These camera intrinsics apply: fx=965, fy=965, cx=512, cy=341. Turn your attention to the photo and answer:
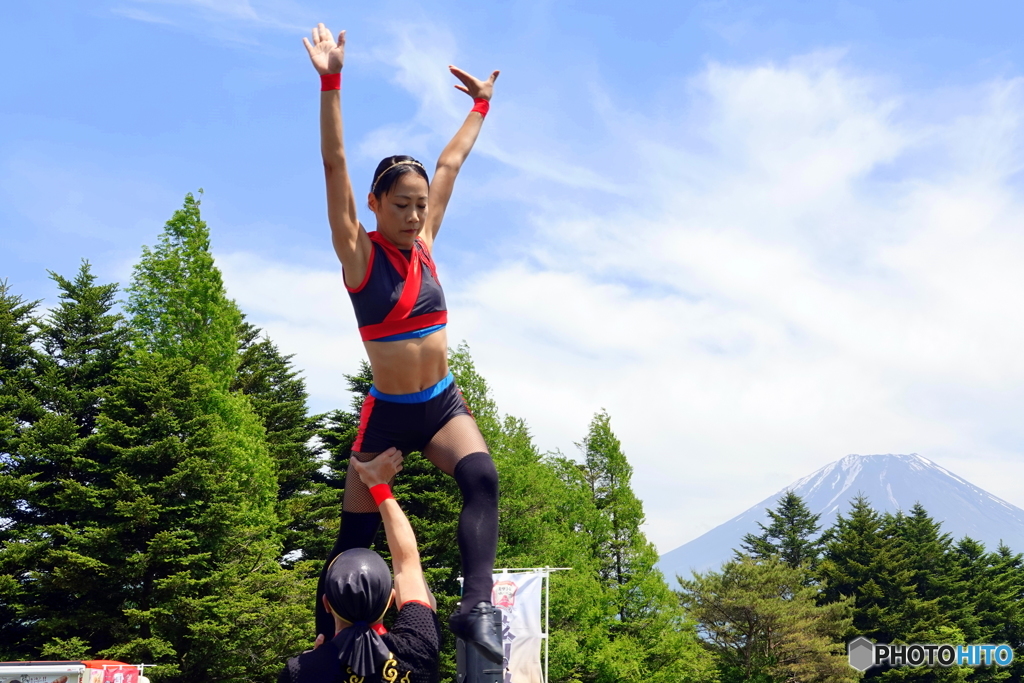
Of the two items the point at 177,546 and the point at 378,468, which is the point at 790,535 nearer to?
the point at 177,546

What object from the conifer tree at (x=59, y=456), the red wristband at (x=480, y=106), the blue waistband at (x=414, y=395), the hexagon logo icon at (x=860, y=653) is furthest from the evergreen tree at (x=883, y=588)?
the blue waistband at (x=414, y=395)

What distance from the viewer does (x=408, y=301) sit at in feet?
15.7

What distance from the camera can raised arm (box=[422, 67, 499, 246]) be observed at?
548 cm

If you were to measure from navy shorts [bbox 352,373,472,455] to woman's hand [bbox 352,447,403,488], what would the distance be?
8 cm

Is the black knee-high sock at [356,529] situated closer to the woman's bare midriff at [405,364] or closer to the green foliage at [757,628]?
the woman's bare midriff at [405,364]

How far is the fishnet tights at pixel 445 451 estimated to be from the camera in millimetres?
4801

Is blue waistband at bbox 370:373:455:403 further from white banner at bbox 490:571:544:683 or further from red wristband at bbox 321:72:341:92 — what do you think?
white banner at bbox 490:571:544:683

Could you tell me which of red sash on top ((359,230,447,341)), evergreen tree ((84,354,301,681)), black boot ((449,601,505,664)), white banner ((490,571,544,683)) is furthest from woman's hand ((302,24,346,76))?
evergreen tree ((84,354,301,681))

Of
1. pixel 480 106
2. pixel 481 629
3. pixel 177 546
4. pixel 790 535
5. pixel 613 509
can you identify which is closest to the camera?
pixel 481 629

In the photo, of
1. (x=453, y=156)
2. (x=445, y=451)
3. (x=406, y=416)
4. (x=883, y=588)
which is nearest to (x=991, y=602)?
(x=883, y=588)

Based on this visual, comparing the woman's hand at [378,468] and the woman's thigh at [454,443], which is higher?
the woman's thigh at [454,443]

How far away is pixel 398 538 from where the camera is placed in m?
4.19

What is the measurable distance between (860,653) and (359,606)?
1685 inches

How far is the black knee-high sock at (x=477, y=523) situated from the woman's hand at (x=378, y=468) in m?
0.34
